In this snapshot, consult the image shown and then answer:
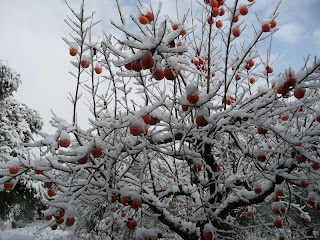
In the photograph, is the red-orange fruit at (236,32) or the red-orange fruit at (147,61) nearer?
the red-orange fruit at (147,61)

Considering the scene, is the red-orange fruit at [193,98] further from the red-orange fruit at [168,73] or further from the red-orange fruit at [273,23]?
the red-orange fruit at [273,23]

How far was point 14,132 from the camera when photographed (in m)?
8.81

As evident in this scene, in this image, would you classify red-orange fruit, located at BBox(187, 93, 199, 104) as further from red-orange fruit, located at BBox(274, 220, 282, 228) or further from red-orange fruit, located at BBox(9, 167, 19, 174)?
red-orange fruit, located at BBox(274, 220, 282, 228)

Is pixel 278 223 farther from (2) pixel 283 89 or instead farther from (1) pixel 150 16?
(1) pixel 150 16

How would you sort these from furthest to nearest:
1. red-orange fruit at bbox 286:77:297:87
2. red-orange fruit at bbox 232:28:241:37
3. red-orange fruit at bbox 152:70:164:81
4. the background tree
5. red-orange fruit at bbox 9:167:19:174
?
the background tree → red-orange fruit at bbox 232:28:241:37 → red-orange fruit at bbox 9:167:19:174 → red-orange fruit at bbox 286:77:297:87 → red-orange fruit at bbox 152:70:164:81

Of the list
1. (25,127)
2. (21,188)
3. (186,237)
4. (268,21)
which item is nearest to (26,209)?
(21,188)

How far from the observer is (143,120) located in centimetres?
170

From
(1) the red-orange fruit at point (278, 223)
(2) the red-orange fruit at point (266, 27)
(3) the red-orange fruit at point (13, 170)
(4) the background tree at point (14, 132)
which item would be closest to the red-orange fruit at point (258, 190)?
(1) the red-orange fruit at point (278, 223)

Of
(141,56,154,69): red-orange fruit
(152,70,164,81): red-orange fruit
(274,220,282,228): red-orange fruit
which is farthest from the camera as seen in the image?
(274,220,282,228): red-orange fruit

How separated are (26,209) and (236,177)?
31.8 feet

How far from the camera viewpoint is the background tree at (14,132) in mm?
8359

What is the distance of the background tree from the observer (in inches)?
329

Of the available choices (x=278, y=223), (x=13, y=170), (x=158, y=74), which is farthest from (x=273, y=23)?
(x=13, y=170)

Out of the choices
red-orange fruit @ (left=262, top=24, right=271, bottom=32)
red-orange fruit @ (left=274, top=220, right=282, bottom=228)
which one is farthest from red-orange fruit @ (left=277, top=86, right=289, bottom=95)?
red-orange fruit @ (left=274, top=220, right=282, bottom=228)
